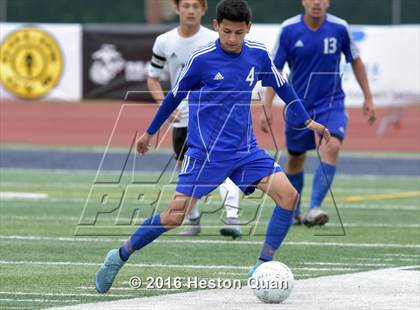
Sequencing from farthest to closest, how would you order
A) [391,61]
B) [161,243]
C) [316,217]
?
[391,61], [316,217], [161,243]

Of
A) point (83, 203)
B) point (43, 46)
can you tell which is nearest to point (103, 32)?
point (43, 46)

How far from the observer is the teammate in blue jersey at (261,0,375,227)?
39.1 ft

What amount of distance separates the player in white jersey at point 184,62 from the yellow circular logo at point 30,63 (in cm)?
1518

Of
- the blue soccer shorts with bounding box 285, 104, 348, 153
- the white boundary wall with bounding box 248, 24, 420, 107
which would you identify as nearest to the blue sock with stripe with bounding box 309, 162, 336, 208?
the blue soccer shorts with bounding box 285, 104, 348, 153

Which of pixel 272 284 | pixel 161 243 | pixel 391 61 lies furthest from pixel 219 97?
pixel 391 61

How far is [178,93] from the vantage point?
26.6ft

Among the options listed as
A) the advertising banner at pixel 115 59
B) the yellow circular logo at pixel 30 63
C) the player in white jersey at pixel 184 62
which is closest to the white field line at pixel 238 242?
the player in white jersey at pixel 184 62

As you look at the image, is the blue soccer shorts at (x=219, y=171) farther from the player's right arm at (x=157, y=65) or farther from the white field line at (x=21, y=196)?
the white field line at (x=21, y=196)

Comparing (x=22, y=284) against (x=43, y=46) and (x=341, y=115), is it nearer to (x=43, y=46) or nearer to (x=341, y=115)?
(x=341, y=115)

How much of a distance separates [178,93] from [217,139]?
0.40 m

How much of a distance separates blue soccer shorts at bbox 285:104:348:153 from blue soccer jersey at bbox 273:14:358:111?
0.09 metres

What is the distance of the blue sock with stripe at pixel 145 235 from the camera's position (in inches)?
316

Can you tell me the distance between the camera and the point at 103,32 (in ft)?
87.9

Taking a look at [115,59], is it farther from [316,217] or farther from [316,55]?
[316,217]
